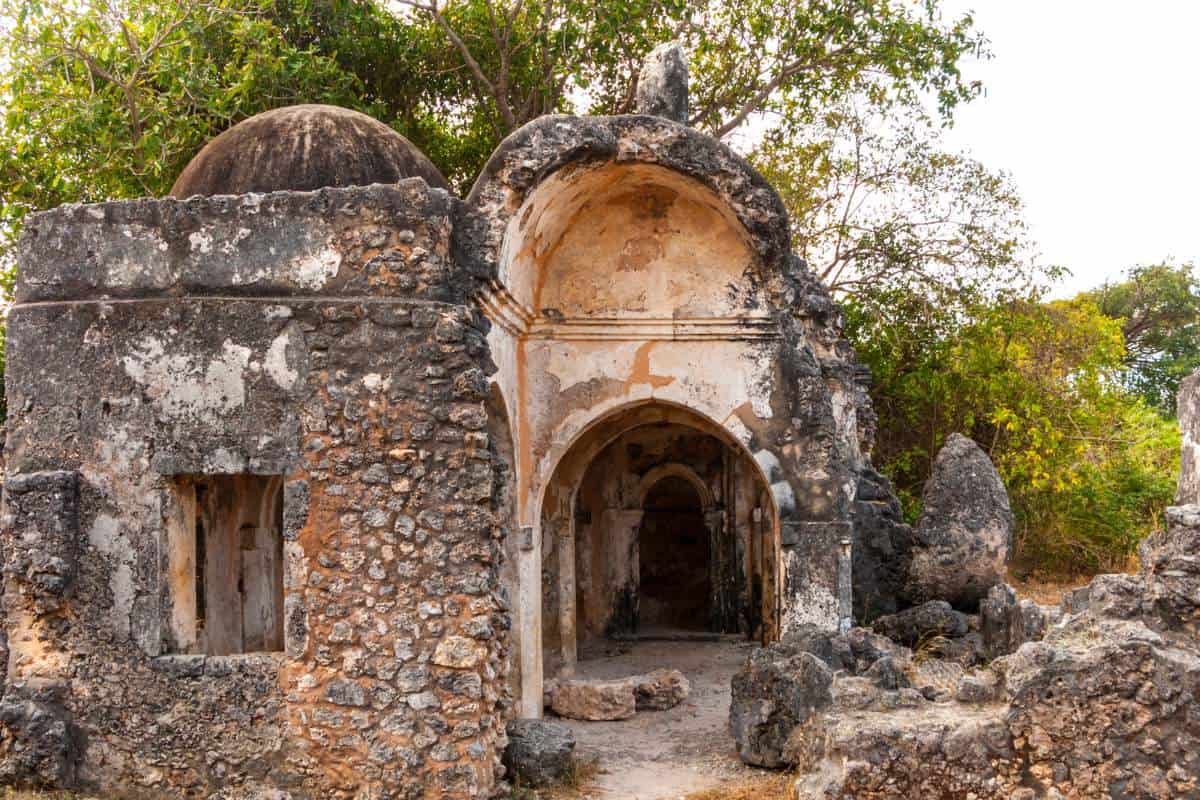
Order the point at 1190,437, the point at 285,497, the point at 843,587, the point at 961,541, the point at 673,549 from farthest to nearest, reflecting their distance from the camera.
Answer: the point at 673,549 → the point at 961,541 → the point at 843,587 → the point at 1190,437 → the point at 285,497

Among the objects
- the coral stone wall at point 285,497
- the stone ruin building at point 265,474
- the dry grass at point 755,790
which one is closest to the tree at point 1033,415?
the dry grass at point 755,790


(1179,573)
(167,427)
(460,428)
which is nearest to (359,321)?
(460,428)

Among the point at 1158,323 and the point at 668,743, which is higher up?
the point at 1158,323

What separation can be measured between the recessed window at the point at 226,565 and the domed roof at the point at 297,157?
6.72 feet

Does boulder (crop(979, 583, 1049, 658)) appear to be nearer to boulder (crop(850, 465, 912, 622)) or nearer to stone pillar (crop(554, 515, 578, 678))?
boulder (crop(850, 465, 912, 622))

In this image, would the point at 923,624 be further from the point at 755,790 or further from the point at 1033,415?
the point at 1033,415

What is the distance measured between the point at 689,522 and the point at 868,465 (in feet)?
15.8

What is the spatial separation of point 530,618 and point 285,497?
2.64 metres

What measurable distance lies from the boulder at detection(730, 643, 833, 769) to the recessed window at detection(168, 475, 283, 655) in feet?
11.7

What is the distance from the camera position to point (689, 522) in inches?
611

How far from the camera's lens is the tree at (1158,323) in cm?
2309

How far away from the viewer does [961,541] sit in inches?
412

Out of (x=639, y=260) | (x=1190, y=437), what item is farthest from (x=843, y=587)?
(x=639, y=260)

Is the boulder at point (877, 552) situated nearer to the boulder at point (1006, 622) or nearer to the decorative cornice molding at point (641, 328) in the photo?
the boulder at point (1006, 622)
